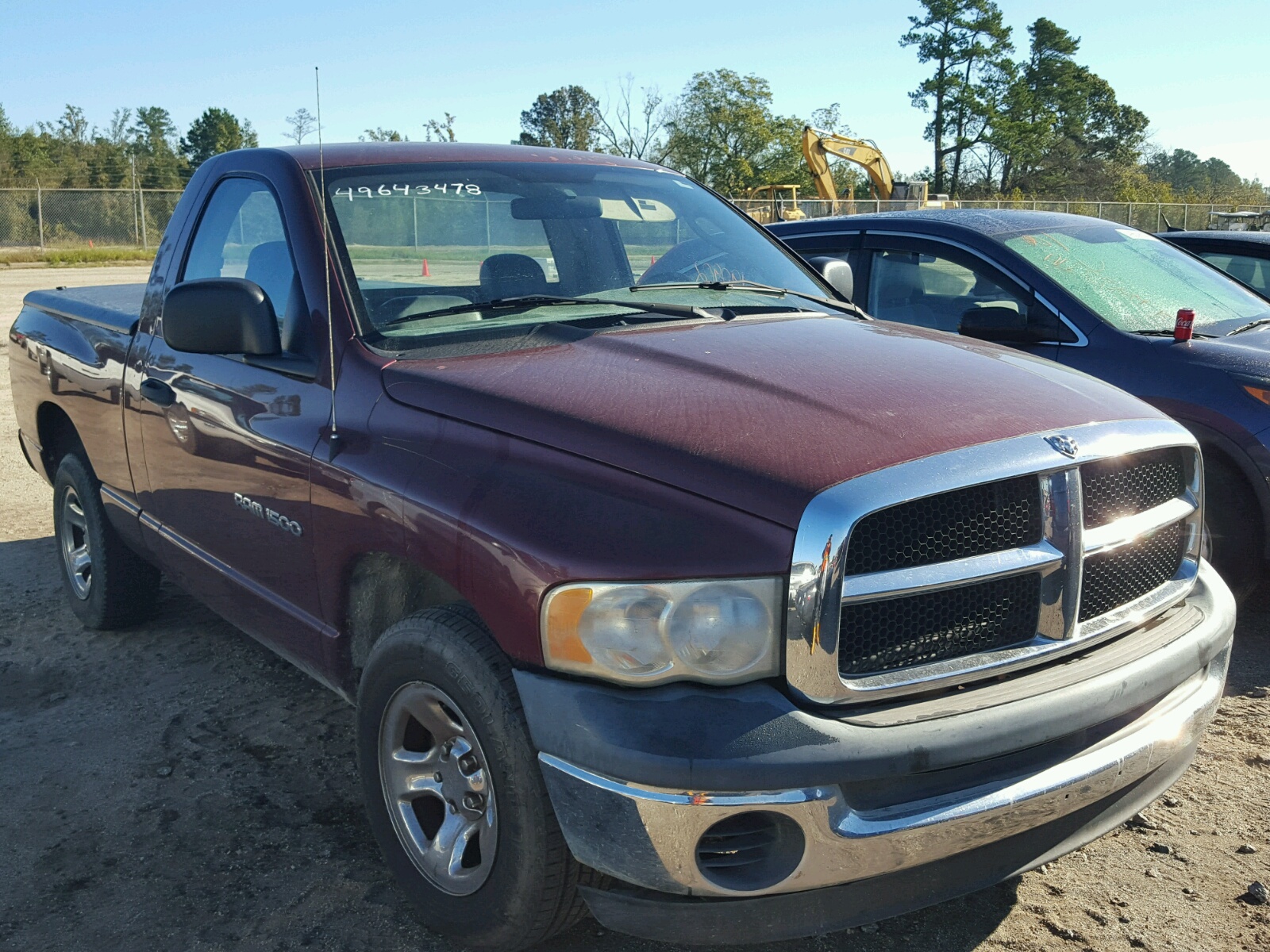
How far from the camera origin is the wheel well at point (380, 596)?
2.70 m

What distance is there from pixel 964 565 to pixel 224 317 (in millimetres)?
1996

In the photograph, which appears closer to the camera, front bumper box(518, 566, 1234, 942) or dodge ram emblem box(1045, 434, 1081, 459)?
front bumper box(518, 566, 1234, 942)

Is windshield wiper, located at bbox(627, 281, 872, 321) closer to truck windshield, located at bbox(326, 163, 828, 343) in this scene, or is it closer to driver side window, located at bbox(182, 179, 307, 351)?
truck windshield, located at bbox(326, 163, 828, 343)

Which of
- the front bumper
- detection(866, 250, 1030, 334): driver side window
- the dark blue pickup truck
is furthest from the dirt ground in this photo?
detection(866, 250, 1030, 334): driver side window

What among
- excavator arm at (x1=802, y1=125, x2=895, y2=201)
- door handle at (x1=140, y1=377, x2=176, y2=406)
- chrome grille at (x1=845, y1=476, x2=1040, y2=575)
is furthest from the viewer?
excavator arm at (x1=802, y1=125, x2=895, y2=201)

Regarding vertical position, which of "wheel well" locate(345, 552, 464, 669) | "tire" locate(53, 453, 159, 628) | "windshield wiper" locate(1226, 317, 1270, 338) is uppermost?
"windshield wiper" locate(1226, 317, 1270, 338)

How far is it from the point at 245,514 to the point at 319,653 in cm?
50

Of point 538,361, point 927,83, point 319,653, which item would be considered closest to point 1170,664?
point 538,361

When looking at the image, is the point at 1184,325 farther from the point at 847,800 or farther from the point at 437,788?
the point at 437,788

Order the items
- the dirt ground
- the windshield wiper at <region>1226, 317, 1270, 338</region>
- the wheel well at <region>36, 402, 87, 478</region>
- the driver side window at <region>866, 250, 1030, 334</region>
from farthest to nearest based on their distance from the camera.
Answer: the driver side window at <region>866, 250, 1030, 334</region>
the windshield wiper at <region>1226, 317, 1270, 338</region>
the wheel well at <region>36, 402, 87, 478</region>
the dirt ground

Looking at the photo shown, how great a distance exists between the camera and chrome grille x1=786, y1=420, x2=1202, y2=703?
2043 millimetres

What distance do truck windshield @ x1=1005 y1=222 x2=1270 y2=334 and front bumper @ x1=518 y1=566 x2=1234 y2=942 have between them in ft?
10.7

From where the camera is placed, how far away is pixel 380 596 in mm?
2871

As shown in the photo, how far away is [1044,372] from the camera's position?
280 centimetres
